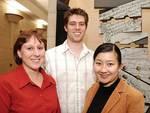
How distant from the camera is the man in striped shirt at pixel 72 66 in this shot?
203 cm

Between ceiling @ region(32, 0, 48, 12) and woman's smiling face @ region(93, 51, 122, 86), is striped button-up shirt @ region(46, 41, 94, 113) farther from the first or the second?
ceiling @ region(32, 0, 48, 12)

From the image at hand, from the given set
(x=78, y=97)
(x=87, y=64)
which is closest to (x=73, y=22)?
(x=87, y=64)

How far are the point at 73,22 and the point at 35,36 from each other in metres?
0.42

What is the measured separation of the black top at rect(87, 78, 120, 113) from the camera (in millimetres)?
1559

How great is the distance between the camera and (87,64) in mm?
2096

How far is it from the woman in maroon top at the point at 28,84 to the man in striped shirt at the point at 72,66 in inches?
9.6

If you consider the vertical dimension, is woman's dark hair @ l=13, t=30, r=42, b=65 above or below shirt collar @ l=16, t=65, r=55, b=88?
above

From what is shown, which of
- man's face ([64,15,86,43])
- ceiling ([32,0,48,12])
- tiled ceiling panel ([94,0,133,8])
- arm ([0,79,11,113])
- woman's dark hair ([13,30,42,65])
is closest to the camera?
arm ([0,79,11,113])

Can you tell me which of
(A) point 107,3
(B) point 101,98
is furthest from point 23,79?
(A) point 107,3

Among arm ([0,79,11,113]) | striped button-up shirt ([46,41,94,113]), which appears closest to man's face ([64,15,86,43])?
striped button-up shirt ([46,41,94,113])

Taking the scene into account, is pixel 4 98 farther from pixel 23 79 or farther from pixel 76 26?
pixel 76 26

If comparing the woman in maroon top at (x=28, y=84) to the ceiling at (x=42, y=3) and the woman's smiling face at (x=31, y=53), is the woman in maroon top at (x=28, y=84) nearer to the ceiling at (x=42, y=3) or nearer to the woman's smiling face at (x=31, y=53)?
the woman's smiling face at (x=31, y=53)

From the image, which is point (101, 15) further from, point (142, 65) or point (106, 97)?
point (106, 97)

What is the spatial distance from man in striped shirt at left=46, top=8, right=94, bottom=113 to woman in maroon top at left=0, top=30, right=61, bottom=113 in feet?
0.80
